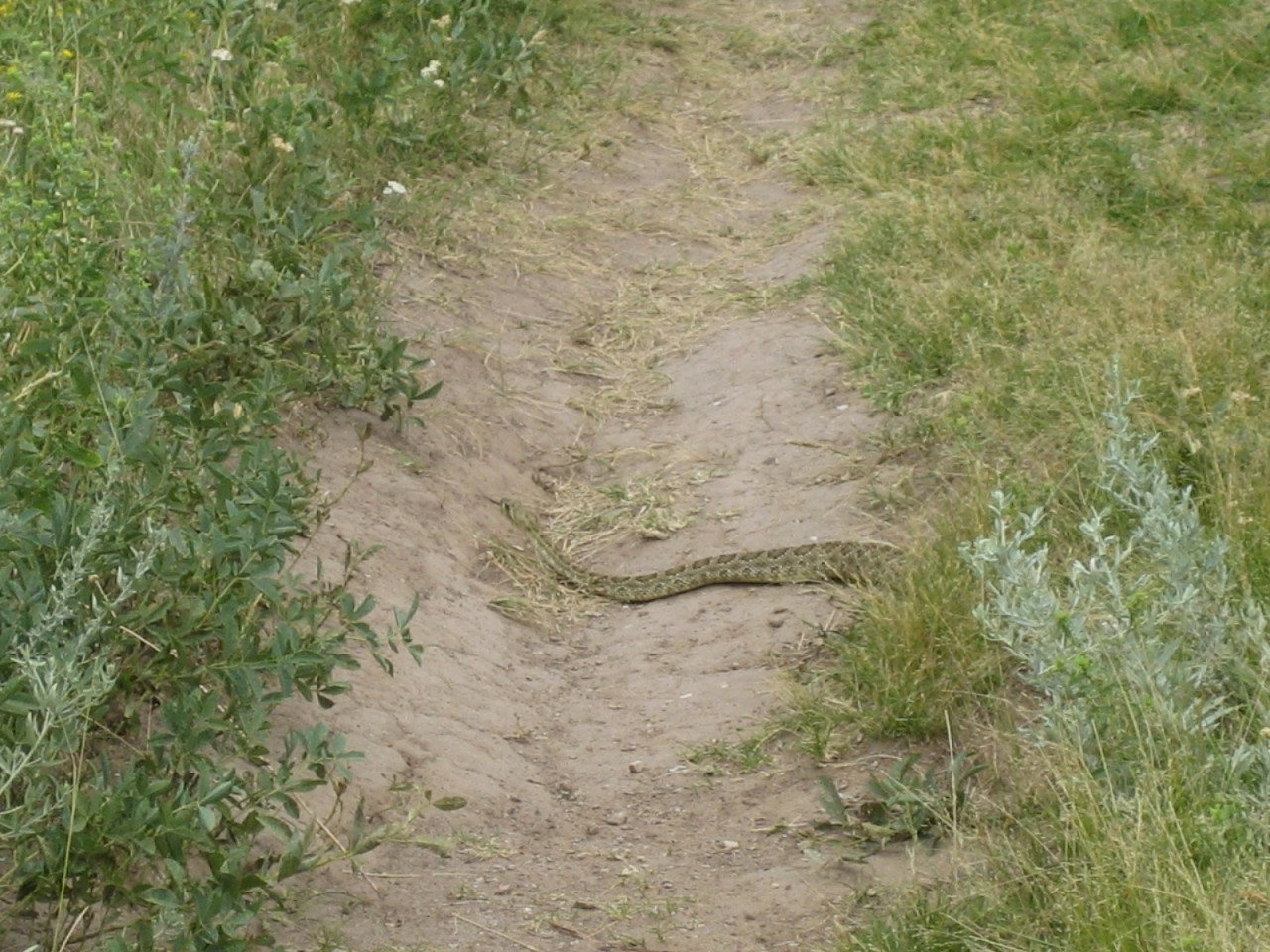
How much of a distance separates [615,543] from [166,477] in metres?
2.76

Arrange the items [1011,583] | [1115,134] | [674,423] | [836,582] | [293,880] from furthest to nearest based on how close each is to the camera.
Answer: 1. [1115,134]
2. [674,423]
3. [836,582]
4. [293,880]
5. [1011,583]

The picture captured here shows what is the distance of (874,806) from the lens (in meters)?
4.53

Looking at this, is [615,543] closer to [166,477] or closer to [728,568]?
[728,568]

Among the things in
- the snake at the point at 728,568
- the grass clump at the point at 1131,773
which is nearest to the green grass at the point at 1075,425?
the grass clump at the point at 1131,773

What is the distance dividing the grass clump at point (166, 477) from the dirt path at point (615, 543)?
31 cm

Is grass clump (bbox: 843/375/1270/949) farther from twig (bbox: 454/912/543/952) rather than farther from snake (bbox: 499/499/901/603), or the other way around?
snake (bbox: 499/499/901/603)

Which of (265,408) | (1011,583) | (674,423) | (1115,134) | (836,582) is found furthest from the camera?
(1115,134)

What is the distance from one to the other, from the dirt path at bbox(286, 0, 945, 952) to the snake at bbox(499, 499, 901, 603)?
0.07 meters

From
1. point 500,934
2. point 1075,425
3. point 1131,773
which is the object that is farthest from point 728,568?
point 1131,773

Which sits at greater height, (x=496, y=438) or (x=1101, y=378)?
(x=1101, y=378)

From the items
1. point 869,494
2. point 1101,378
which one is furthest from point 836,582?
point 1101,378

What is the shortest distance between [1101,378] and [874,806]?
202 cm

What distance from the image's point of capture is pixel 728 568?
609 centimetres

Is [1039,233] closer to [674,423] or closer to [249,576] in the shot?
[674,423]
